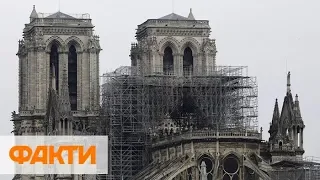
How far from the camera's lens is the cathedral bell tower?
366ft

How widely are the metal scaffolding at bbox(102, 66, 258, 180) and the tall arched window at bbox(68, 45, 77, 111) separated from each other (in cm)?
500

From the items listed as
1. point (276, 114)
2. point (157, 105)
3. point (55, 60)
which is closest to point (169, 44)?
point (157, 105)

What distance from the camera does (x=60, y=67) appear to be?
112m

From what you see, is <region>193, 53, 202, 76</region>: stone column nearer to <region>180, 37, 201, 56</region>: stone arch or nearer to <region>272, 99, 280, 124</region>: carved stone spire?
<region>180, 37, 201, 56</region>: stone arch

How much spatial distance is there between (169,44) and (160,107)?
19.5ft

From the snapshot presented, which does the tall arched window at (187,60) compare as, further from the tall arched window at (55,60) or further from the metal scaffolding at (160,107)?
the tall arched window at (55,60)

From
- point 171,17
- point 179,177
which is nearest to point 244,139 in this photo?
point 179,177

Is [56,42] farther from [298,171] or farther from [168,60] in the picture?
[298,171]

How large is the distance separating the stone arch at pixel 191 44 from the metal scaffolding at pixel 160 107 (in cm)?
299

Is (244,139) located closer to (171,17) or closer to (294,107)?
(294,107)

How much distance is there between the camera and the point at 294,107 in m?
105

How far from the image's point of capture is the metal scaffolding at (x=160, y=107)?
106 m

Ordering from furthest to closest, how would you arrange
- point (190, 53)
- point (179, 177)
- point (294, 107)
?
point (190, 53)
point (294, 107)
point (179, 177)

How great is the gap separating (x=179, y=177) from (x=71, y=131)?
9.96 metres
